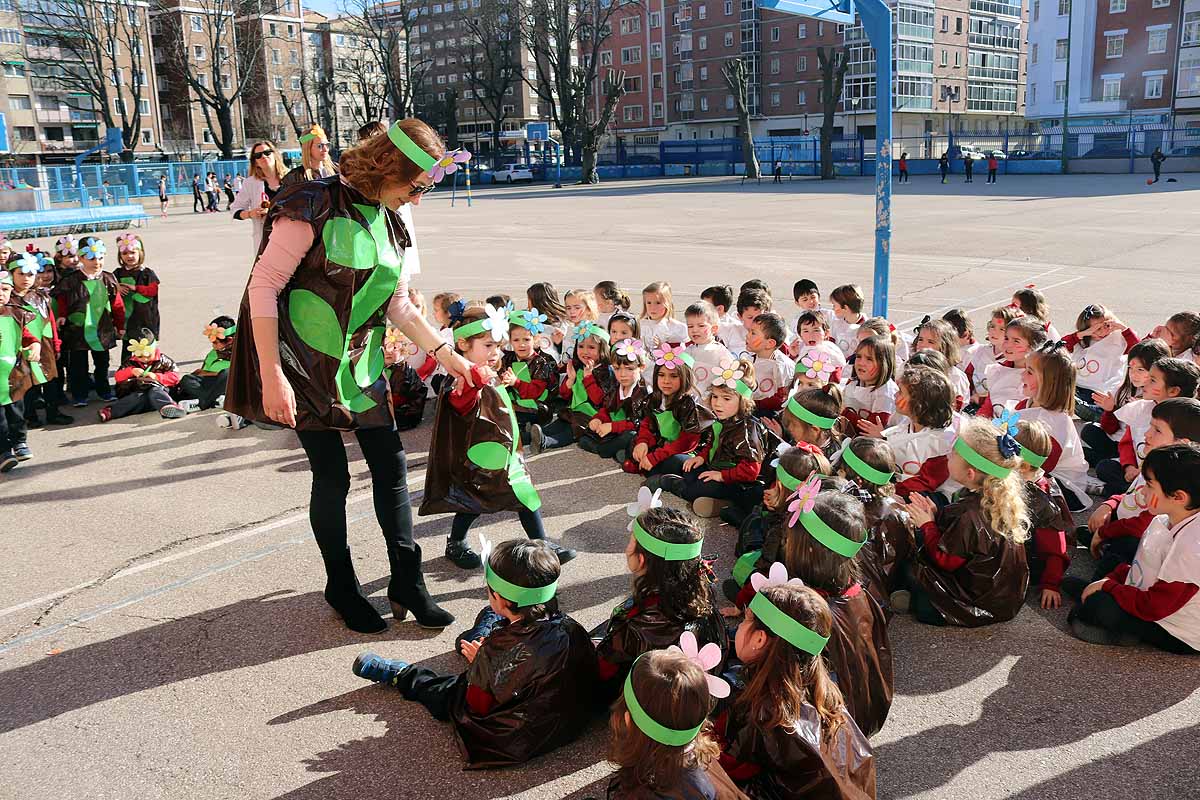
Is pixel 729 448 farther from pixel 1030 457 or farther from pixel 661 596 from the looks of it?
pixel 661 596

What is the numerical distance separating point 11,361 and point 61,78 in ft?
235

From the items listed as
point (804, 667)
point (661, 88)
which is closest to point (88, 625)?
point (804, 667)

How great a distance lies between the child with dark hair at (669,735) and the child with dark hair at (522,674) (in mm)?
747

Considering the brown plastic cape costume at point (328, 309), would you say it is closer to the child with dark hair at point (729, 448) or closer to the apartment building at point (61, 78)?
the child with dark hair at point (729, 448)

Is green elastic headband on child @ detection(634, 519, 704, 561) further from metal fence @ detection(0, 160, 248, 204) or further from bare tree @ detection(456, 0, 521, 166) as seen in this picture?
bare tree @ detection(456, 0, 521, 166)

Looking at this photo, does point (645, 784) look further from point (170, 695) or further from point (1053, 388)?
point (1053, 388)

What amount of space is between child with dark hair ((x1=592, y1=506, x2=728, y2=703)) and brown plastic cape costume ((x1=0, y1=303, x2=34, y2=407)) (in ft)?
18.0

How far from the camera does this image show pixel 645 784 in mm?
2479

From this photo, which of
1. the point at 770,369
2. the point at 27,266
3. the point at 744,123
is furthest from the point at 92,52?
the point at 770,369

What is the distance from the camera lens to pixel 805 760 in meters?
2.62

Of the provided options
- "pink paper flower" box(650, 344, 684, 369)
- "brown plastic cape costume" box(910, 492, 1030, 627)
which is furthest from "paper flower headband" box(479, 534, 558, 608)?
"pink paper flower" box(650, 344, 684, 369)

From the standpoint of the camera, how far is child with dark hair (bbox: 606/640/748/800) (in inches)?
95.7

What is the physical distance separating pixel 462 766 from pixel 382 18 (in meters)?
81.7

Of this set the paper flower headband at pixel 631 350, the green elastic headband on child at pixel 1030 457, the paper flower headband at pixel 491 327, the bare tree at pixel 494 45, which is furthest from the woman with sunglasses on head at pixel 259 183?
the bare tree at pixel 494 45
